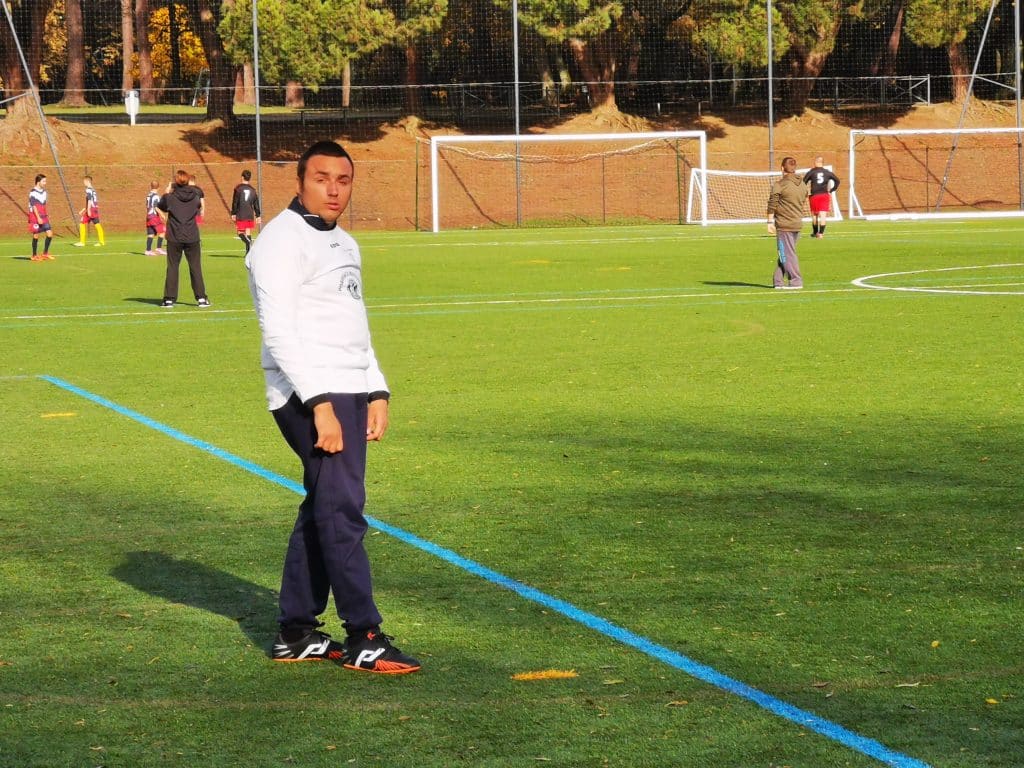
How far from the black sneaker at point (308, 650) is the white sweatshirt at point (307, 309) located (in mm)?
893

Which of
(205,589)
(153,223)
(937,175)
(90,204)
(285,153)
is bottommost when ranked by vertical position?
(205,589)

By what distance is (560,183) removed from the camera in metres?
55.5


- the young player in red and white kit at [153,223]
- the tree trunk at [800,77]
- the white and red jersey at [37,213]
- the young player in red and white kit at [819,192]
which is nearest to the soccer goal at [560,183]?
the tree trunk at [800,77]

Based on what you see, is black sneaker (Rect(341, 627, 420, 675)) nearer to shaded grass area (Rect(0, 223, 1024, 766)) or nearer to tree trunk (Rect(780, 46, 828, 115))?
shaded grass area (Rect(0, 223, 1024, 766))

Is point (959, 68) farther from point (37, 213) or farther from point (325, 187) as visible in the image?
point (325, 187)

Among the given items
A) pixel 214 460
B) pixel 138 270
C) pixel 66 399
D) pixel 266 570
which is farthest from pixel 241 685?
pixel 138 270

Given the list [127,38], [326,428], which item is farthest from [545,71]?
[326,428]

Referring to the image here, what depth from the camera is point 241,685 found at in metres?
5.88

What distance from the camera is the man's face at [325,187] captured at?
5.93 meters

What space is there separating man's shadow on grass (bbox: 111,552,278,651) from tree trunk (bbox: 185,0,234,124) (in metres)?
52.1

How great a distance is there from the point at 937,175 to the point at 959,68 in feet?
23.9

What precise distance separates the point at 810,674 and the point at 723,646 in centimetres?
46

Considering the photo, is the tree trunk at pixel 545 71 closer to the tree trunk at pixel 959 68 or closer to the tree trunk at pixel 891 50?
the tree trunk at pixel 891 50

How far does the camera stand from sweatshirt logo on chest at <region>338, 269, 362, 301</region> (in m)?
5.93
